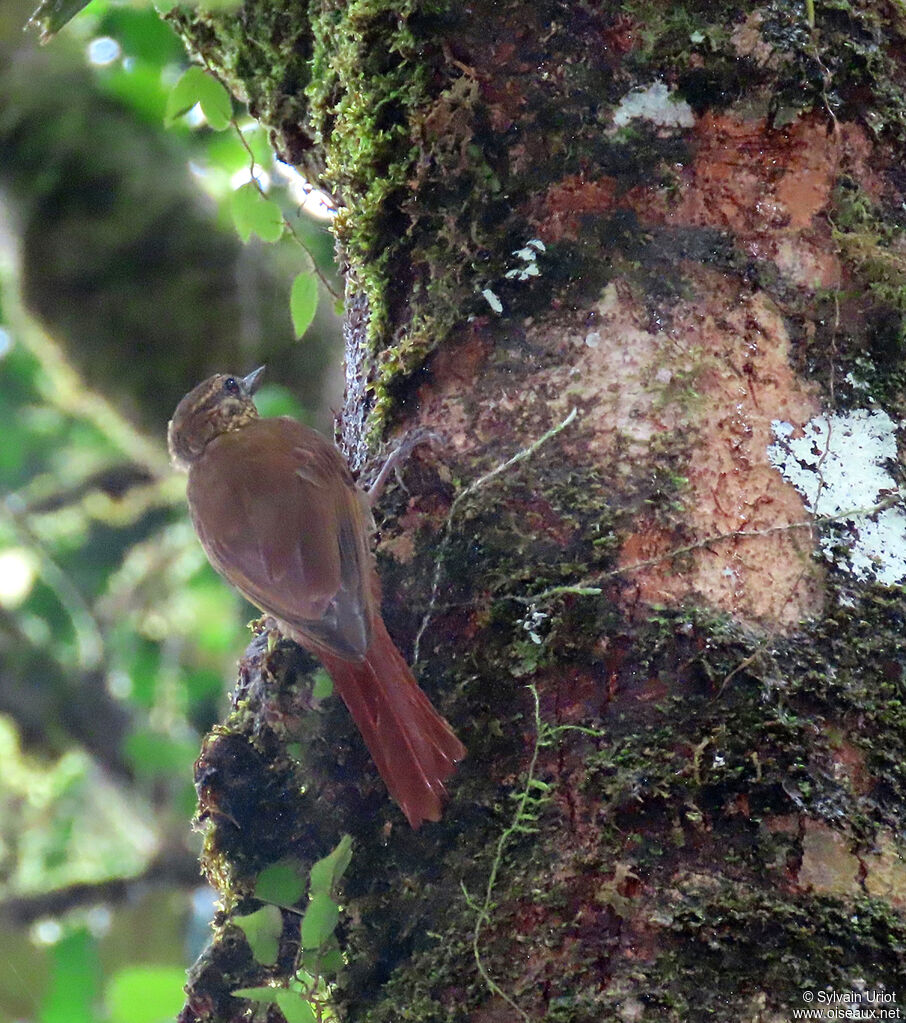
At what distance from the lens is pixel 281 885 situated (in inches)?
87.5

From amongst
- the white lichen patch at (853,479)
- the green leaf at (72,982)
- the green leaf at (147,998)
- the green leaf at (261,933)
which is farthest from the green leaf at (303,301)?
the green leaf at (72,982)

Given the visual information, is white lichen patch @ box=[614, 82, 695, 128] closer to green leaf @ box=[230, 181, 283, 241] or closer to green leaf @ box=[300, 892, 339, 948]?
green leaf @ box=[230, 181, 283, 241]

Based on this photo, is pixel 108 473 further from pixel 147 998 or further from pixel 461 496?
pixel 461 496

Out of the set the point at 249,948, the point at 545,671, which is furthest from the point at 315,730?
the point at 545,671

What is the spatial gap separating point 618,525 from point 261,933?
94 centimetres

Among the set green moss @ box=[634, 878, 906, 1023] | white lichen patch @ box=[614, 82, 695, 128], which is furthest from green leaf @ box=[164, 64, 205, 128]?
green moss @ box=[634, 878, 906, 1023]

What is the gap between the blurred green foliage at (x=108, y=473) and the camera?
5391mm

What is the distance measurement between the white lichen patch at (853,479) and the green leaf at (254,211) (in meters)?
1.63

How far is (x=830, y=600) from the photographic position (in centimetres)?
201

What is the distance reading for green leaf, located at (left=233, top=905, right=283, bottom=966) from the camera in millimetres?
2133

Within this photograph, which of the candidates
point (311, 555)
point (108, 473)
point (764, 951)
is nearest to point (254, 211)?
point (311, 555)

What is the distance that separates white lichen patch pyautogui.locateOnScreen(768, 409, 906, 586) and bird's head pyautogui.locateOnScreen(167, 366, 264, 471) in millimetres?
2131

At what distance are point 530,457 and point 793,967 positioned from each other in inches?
37.7

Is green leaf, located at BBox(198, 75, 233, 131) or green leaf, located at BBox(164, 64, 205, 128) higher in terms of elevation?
green leaf, located at BBox(164, 64, 205, 128)
